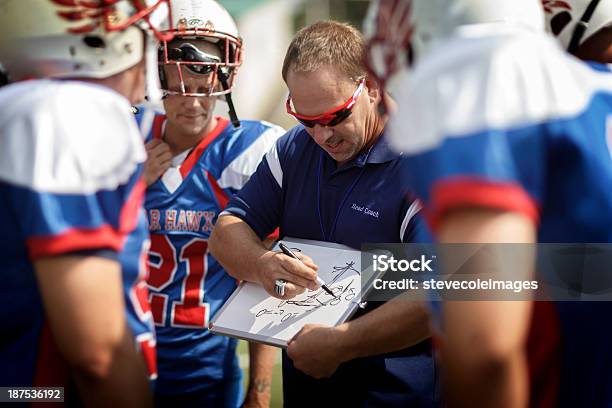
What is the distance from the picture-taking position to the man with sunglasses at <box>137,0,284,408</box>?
2.52 m

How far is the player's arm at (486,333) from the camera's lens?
102cm

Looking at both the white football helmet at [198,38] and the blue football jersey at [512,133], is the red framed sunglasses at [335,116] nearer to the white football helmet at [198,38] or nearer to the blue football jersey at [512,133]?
the white football helmet at [198,38]

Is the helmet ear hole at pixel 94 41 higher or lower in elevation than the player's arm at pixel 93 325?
higher

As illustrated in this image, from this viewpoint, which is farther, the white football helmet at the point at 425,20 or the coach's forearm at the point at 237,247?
the coach's forearm at the point at 237,247

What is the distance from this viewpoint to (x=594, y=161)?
1.13 metres

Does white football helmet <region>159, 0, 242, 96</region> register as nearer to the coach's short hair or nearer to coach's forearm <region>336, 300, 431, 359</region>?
the coach's short hair

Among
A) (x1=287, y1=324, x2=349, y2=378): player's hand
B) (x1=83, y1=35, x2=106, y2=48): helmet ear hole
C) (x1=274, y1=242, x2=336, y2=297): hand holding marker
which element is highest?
(x1=83, y1=35, x2=106, y2=48): helmet ear hole

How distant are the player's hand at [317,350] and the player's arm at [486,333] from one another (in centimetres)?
76

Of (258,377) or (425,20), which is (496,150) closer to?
(425,20)

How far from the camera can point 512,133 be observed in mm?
1028

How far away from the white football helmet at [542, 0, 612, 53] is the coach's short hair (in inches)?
26.8

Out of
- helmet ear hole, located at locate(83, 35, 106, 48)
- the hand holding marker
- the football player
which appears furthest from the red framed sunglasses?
helmet ear hole, located at locate(83, 35, 106, 48)

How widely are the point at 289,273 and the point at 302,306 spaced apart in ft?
0.32

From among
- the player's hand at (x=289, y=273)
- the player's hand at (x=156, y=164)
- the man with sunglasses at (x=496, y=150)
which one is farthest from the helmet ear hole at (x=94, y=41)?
the player's hand at (x=156, y=164)
